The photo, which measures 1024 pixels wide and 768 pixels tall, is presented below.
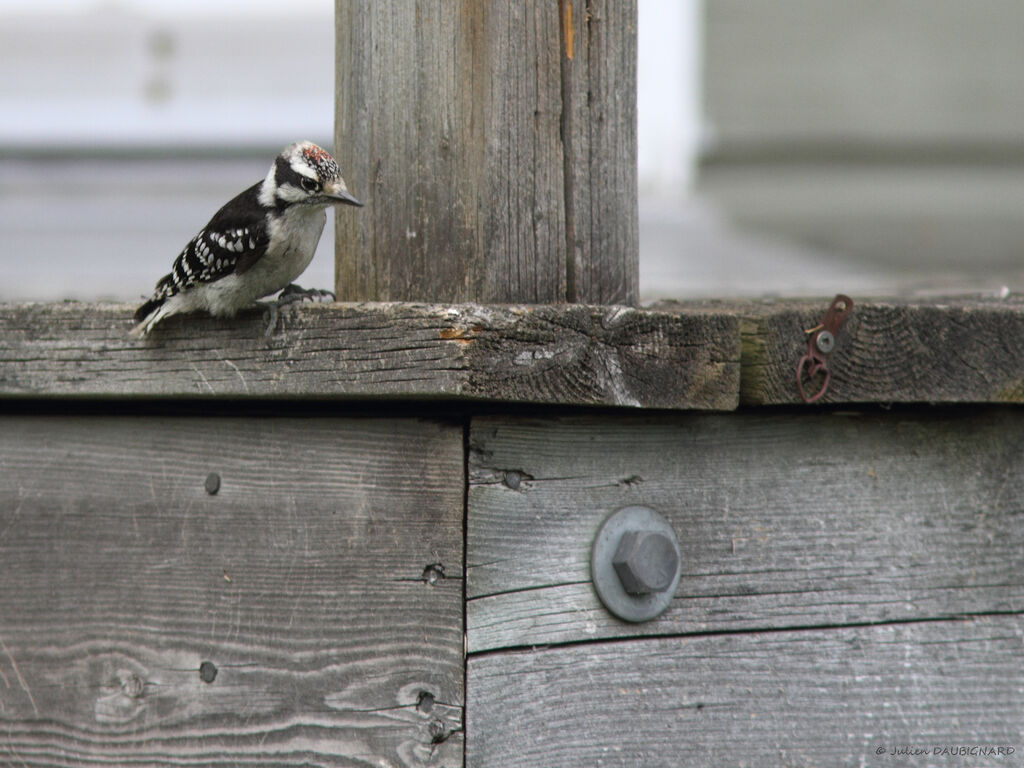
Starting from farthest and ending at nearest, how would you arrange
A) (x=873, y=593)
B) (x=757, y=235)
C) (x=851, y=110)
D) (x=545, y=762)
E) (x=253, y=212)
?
(x=851, y=110) → (x=757, y=235) → (x=253, y=212) → (x=873, y=593) → (x=545, y=762)

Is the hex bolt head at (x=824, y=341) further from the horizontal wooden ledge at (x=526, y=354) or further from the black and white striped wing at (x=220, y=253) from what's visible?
the black and white striped wing at (x=220, y=253)

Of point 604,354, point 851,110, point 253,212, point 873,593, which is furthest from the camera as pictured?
point 851,110

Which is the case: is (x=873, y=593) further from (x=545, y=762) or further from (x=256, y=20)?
(x=256, y=20)

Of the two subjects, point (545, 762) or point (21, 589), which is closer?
point (545, 762)

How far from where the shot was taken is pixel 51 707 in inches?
86.0

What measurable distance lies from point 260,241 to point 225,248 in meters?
0.07

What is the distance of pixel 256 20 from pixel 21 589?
23.5 ft

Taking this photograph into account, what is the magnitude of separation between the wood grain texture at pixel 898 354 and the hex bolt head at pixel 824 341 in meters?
0.02

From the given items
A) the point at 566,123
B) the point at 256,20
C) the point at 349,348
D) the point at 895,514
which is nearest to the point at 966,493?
the point at 895,514

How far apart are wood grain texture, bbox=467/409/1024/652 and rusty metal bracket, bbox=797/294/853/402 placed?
6.4 inches

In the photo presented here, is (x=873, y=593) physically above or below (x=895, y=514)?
below

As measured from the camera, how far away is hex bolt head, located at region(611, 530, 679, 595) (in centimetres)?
196

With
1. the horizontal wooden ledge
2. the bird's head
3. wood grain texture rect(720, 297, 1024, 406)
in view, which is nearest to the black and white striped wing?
the bird's head

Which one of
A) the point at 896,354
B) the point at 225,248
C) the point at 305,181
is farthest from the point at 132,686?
the point at 896,354
